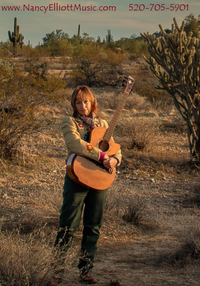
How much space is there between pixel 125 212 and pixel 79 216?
7.01 ft

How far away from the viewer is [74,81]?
19609 millimetres

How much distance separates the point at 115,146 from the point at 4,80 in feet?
16.5

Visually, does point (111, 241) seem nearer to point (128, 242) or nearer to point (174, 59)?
point (128, 242)

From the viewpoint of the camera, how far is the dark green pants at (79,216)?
9.02 feet

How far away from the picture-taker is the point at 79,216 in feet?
9.25

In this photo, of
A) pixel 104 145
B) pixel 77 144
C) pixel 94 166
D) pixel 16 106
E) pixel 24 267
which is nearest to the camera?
pixel 24 267

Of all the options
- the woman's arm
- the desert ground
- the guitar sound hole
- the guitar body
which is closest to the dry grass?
the desert ground

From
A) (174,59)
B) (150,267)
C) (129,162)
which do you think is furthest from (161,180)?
(150,267)

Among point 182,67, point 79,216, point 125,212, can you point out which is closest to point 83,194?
point 79,216

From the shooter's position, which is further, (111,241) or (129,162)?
(129,162)

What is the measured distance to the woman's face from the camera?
287 cm

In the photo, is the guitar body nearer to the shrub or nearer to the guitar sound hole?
the guitar sound hole

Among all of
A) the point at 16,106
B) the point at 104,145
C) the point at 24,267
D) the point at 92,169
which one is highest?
the point at 104,145

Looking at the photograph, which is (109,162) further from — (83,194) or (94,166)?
(83,194)
